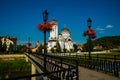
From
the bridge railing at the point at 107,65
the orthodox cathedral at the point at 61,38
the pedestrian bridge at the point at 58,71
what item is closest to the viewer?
the pedestrian bridge at the point at 58,71

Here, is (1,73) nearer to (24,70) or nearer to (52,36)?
(24,70)

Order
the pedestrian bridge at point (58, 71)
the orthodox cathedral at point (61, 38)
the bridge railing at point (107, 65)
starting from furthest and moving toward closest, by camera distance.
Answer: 1. the orthodox cathedral at point (61, 38)
2. the bridge railing at point (107, 65)
3. the pedestrian bridge at point (58, 71)

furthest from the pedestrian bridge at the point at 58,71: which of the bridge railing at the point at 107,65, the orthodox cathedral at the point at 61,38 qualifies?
the orthodox cathedral at the point at 61,38

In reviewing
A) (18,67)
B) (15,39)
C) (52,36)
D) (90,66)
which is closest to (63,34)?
(52,36)

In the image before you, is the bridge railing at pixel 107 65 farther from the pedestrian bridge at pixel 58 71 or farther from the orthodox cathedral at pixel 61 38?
the orthodox cathedral at pixel 61 38

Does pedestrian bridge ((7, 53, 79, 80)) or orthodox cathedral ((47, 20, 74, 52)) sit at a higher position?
orthodox cathedral ((47, 20, 74, 52))

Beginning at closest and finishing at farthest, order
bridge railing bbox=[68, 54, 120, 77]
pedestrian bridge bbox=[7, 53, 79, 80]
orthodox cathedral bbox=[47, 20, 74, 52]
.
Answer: pedestrian bridge bbox=[7, 53, 79, 80], bridge railing bbox=[68, 54, 120, 77], orthodox cathedral bbox=[47, 20, 74, 52]

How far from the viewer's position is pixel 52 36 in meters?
130

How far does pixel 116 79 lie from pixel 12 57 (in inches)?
2501

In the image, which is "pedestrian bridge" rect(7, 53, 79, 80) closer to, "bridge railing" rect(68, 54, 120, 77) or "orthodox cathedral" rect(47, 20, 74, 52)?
"bridge railing" rect(68, 54, 120, 77)

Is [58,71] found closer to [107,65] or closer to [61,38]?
[107,65]

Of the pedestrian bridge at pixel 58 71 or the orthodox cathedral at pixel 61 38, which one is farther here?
the orthodox cathedral at pixel 61 38

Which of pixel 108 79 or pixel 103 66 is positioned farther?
pixel 103 66

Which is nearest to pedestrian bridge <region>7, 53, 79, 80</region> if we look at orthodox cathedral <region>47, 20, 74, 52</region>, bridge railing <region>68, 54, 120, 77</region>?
bridge railing <region>68, 54, 120, 77</region>
